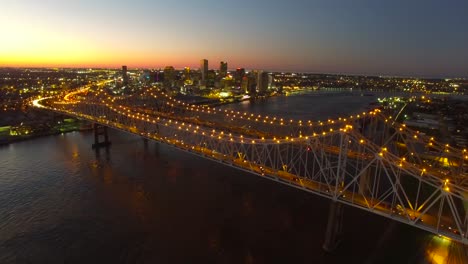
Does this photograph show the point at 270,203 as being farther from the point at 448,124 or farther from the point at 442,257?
the point at 448,124

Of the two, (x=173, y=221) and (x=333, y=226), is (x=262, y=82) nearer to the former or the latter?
(x=173, y=221)

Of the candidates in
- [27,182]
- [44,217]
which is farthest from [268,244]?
[27,182]

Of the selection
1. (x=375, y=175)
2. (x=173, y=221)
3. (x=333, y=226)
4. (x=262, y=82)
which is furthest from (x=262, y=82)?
(x=333, y=226)

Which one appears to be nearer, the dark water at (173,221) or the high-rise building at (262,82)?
the dark water at (173,221)

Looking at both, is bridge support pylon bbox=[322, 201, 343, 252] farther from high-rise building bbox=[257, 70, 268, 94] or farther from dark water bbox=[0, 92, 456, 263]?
high-rise building bbox=[257, 70, 268, 94]

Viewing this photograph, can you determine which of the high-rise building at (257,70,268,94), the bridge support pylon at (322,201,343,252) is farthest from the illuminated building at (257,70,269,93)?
the bridge support pylon at (322,201,343,252)

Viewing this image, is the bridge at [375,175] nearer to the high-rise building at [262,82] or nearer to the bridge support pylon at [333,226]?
the bridge support pylon at [333,226]

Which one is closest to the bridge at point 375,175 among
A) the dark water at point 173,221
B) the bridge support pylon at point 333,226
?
the bridge support pylon at point 333,226

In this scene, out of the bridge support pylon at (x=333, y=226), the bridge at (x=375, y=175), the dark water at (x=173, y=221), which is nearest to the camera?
the bridge at (x=375, y=175)
